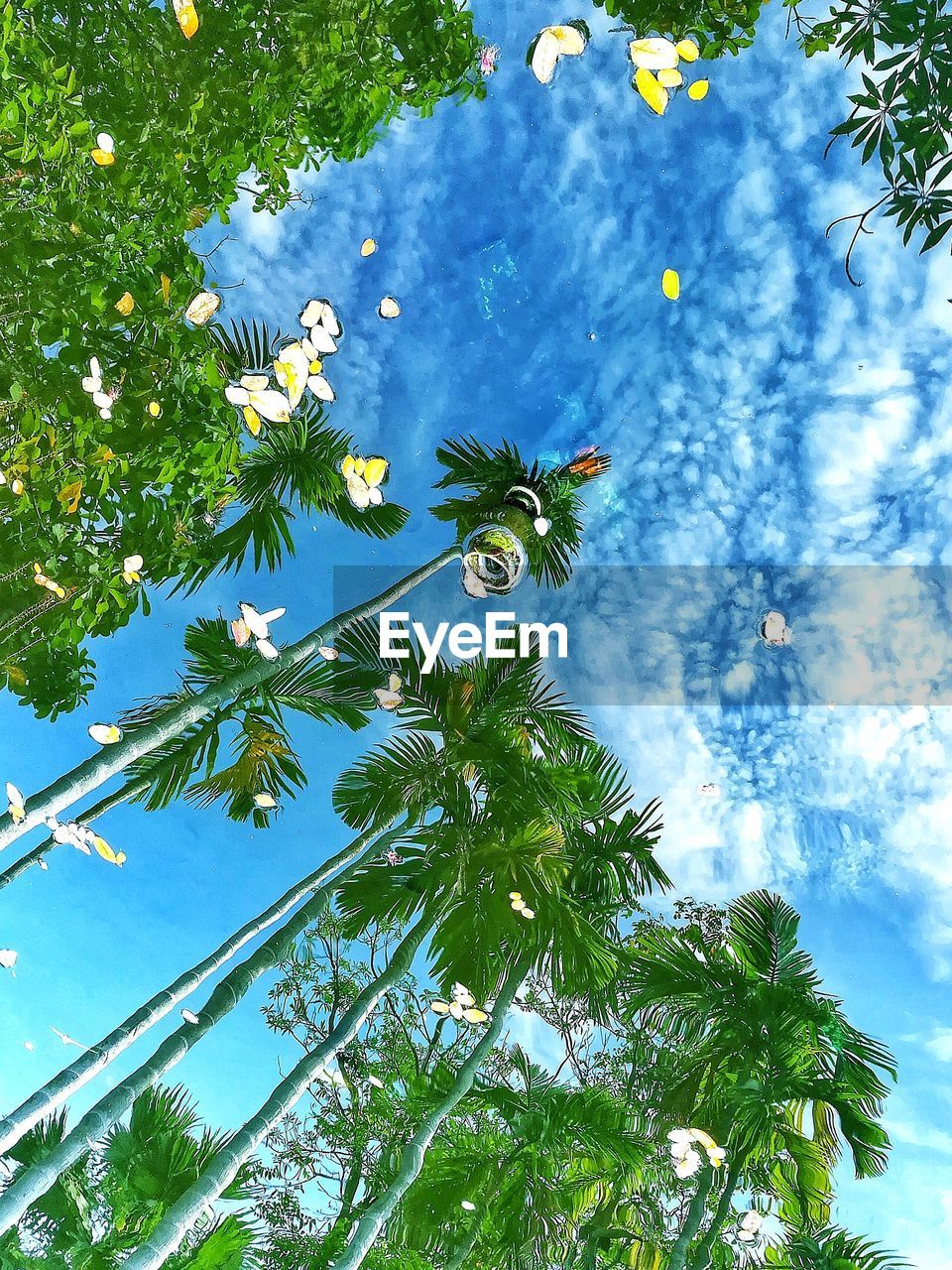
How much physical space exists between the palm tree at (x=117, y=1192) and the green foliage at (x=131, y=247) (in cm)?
325

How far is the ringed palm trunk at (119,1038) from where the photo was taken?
12.6 feet

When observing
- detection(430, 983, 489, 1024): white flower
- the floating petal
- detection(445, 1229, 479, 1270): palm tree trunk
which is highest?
the floating petal

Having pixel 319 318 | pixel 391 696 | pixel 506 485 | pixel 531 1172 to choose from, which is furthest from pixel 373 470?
pixel 531 1172

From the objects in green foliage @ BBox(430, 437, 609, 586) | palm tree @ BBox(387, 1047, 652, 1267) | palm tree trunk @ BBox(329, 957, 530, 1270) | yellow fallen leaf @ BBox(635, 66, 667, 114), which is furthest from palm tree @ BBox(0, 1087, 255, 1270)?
yellow fallen leaf @ BBox(635, 66, 667, 114)

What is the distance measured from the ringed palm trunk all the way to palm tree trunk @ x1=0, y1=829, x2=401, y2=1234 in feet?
0.34

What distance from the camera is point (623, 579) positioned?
277 inches

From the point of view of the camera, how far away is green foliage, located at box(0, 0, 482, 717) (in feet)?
13.0

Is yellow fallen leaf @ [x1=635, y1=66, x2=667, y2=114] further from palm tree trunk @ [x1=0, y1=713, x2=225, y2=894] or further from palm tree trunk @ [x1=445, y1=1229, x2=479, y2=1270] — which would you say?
palm tree trunk @ [x1=445, y1=1229, x2=479, y2=1270]

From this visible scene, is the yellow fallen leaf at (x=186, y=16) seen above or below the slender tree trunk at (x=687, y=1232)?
above

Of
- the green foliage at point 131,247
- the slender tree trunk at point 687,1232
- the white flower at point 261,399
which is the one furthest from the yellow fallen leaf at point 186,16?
the slender tree trunk at point 687,1232

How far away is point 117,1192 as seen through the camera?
4.86 meters

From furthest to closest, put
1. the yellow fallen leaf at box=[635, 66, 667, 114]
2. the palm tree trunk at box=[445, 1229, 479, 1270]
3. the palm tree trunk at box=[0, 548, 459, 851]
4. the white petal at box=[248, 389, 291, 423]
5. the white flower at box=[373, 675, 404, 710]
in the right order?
the palm tree trunk at box=[445, 1229, 479, 1270] < the white flower at box=[373, 675, 404, 710] < the white petal at box=[248, 389, 291, 423] < the palm tree trunk at box=[0, 548, 459, 851] < the yellow fallen leaf at box=[635, 66, 667, 114]

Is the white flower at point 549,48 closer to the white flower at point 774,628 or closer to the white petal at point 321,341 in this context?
the white petal at point 321,341

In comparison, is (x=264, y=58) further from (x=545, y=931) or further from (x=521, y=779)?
(x=545, y=931)
